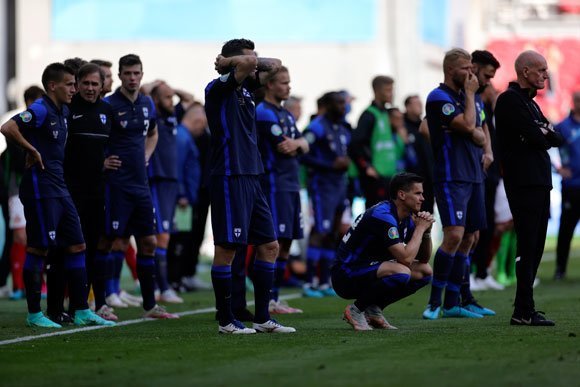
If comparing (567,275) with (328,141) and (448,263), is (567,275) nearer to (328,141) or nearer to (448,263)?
(328,141)

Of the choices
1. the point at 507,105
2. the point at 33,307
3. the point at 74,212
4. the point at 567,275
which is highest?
the point at 507,105

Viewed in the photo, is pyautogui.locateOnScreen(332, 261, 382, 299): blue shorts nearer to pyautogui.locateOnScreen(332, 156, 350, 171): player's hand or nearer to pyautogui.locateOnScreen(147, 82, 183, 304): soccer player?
pyautogui.locateOnScreen(147, 82, 183, 304): soccer player

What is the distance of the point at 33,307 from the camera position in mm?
11773

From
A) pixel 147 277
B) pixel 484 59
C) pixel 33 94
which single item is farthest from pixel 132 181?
pixel 484 59

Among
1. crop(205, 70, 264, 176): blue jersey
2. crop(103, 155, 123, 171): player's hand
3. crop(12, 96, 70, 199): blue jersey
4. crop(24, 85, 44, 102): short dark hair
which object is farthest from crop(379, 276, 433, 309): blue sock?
crop(24, 85, 44, 102): short dark hair

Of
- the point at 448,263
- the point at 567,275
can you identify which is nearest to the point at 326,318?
the point at 448,263

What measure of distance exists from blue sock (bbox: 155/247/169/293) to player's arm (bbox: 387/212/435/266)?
4988 millimetres

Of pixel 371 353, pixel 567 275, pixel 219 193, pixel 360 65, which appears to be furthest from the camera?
pixel 360 65

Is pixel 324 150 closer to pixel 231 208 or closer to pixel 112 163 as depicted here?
pixel 112 163

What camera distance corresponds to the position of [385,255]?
11070 millimetres

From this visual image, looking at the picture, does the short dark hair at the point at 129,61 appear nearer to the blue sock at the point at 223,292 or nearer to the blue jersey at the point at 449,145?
the blue jersey at the point at 449,145

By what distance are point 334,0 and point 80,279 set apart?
2067 centimetres

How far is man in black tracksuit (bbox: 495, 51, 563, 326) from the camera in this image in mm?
11102

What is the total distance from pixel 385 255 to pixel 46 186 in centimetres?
282
